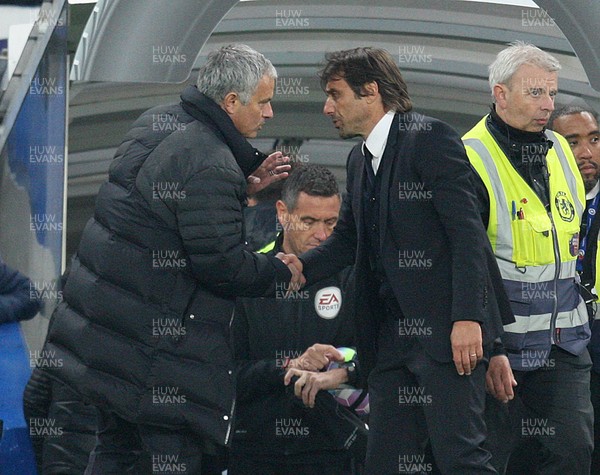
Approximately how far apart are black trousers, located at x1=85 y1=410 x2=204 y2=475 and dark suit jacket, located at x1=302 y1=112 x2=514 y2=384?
2.01 feet

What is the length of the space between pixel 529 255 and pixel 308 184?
0.89 m

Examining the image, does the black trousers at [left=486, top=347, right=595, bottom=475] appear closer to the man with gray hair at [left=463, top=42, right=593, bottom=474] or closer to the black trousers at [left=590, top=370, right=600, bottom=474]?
the man with gray hair at [left=463, top=42, right=593, bottom=474]

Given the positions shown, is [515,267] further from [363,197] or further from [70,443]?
[70,443]

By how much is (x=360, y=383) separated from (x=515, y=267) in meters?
0.65

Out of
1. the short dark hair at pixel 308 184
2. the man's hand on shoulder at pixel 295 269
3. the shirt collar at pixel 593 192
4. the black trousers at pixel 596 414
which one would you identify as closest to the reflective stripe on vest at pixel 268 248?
the short dark hair at pixel 308 184

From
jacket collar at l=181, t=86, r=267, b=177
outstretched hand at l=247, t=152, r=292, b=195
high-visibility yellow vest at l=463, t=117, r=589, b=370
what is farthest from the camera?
outstretched hand at l=247, t=152, r=292, b=195

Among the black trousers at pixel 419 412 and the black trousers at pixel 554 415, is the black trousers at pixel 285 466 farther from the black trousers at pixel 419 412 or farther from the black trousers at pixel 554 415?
the black trousers at pixel 554 415

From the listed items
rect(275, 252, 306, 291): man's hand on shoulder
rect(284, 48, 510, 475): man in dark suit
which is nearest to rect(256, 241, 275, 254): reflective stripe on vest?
rect(275, 252, 306, 291): man's hand on shoulder

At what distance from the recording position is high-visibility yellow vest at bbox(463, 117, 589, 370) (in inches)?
180

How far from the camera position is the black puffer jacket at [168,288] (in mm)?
4270

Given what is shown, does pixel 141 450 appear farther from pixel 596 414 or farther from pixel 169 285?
pixel 596 414

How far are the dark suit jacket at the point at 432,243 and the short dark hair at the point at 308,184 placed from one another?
668mm

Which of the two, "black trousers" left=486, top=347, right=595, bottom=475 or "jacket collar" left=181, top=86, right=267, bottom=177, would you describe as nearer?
"jacket collar" left=181, top=86, right=267, bottom=177

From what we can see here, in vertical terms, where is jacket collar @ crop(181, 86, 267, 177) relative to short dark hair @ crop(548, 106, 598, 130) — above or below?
below
